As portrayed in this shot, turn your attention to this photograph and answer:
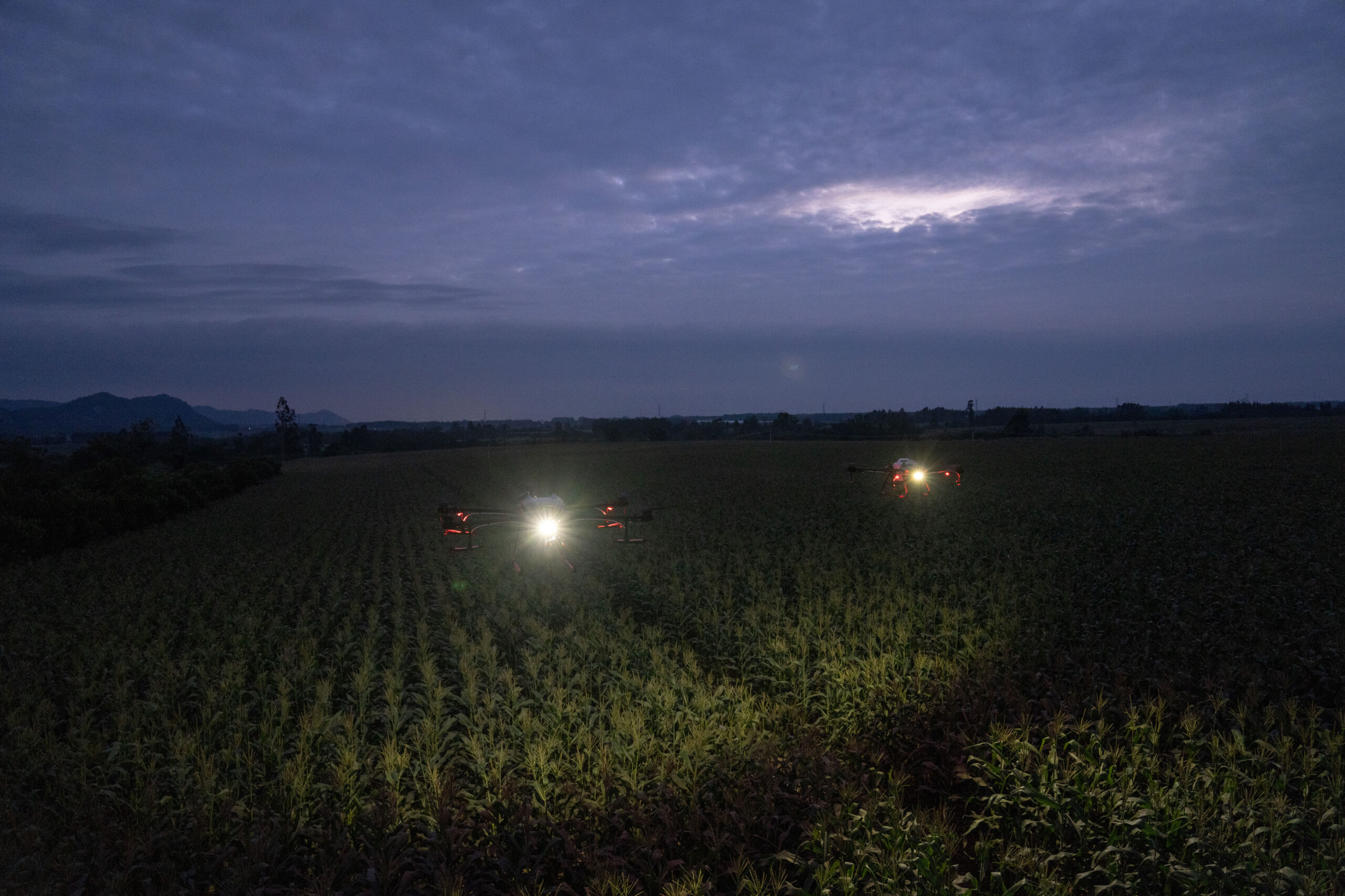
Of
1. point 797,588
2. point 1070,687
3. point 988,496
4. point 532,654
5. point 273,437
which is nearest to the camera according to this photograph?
point 1070,687

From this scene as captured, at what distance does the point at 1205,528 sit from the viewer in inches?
931

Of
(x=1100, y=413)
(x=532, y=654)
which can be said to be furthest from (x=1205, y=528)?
(x=1100, y=413)

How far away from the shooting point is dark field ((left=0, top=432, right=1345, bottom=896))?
6098 millimetres

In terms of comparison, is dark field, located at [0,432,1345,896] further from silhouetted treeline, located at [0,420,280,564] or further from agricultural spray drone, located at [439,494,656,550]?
silhouetted treeline, located at [0,420,280,564]

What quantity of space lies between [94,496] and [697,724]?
36.0 meters

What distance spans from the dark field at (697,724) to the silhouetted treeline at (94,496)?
25.8 feet

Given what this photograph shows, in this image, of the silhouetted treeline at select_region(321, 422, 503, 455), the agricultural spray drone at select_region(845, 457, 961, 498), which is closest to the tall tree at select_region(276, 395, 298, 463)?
the silhouetted treeline at select_region(321, 422, 503, 455)

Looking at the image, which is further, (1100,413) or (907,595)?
(1100,413)

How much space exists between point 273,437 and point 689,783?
637ft

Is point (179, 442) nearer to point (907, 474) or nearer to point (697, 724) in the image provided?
point (907, 474)

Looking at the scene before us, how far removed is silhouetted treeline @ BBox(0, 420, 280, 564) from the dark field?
7877 mm

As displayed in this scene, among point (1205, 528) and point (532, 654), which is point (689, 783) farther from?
point (1205, 528)

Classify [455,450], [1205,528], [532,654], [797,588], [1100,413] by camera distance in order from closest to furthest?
[532,654] → [797,588] → [1205,528] → [455,450] → [1100,413]

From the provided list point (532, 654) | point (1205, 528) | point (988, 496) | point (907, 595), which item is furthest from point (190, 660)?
point (988, 496)
